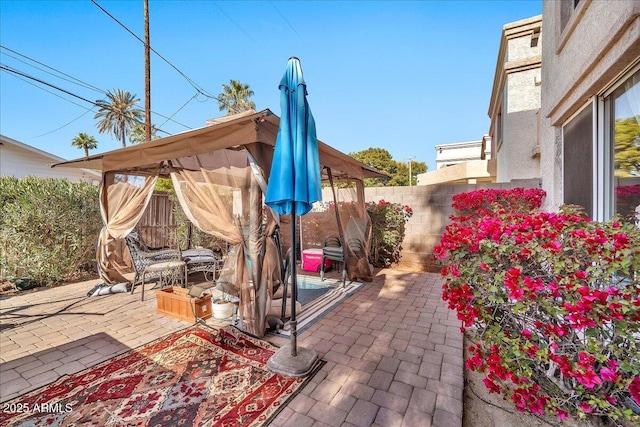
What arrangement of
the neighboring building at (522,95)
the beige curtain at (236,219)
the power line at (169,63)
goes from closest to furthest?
the beige curtain at (236,219)
the power line at (169,63)
the neighboring building at (522,95)

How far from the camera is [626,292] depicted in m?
1.52

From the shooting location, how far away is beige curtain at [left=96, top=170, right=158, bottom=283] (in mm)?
4777

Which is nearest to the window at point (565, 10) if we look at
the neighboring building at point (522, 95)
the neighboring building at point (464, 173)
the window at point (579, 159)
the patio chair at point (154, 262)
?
the window at point (579, 159)

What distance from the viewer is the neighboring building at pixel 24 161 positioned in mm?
10172

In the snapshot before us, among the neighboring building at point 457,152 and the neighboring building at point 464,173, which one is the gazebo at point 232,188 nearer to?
the neighboring building at point 464,173

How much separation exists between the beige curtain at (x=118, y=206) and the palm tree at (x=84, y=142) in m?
34.9

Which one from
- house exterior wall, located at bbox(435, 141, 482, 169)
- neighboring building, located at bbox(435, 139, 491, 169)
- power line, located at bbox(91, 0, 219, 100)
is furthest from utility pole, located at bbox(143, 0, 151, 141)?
house exterior wall, located at bbox(435, 141, 482, 169)

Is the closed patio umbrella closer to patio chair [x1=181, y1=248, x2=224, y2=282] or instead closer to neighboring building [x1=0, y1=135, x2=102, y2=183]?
patio chair [x1=181, y1=248, x2=224, y2=282]

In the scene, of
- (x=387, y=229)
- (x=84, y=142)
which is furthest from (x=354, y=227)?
(x=84, y=142)

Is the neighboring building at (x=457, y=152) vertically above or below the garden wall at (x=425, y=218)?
above

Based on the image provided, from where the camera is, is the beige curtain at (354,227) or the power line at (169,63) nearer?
the beige curtain at (354,227)

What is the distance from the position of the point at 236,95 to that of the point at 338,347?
2516cm

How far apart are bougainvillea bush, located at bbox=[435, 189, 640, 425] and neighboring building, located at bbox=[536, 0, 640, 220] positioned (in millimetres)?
1060

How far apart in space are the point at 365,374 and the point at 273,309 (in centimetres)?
149
